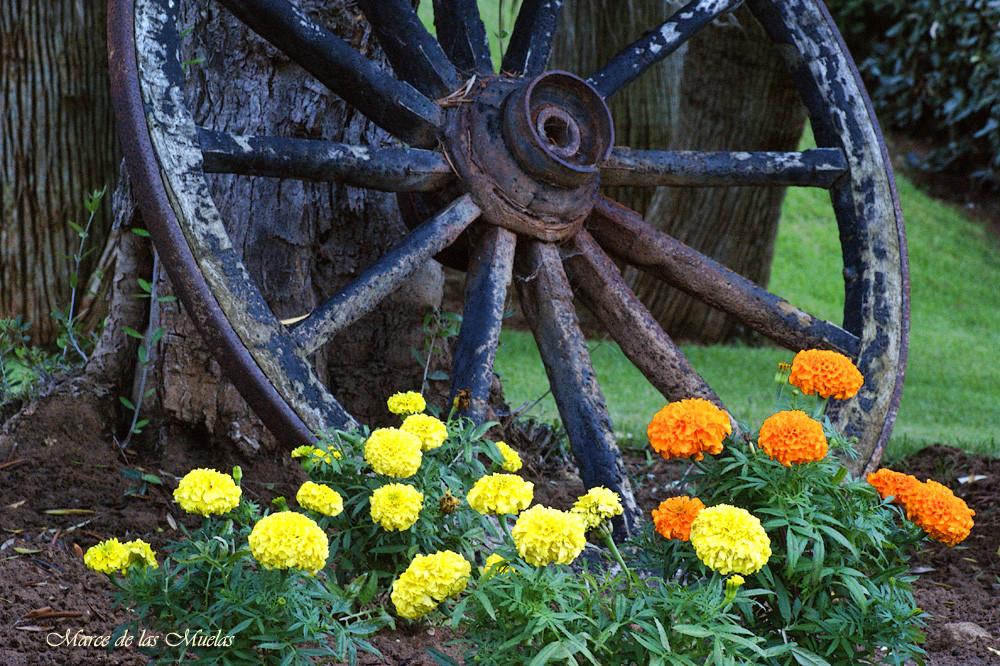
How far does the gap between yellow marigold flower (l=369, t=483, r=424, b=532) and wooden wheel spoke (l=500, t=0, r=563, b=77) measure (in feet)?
4.27

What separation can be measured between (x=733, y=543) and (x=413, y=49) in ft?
4.57

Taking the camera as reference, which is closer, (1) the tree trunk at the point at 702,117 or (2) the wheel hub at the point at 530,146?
(2) the wheel hub at the point at 530,146

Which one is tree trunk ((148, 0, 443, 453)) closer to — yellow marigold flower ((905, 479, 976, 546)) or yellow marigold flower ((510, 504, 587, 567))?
yellow marigold flower ((510, 504, 587, 567))

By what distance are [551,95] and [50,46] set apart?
73.1 inches

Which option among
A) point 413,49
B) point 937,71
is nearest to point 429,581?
point 413,49

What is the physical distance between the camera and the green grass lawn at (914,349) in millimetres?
4219

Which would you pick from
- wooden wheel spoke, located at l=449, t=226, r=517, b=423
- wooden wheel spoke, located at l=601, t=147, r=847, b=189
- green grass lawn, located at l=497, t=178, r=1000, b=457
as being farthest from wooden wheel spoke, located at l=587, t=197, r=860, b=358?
green grass lawn, located at l=497, t=178, r=1000, b=457

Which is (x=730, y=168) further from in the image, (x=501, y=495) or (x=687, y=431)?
(x=501, y=495)

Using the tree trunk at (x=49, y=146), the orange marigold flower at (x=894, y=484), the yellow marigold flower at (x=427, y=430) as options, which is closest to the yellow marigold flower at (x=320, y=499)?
the yellow marigold flower at (x=427, y=430)

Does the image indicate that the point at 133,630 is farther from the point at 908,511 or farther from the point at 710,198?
the point at 710,198

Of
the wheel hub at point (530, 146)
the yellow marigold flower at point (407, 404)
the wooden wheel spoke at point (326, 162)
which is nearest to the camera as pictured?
the yellow marigold flower at point (407, 404)

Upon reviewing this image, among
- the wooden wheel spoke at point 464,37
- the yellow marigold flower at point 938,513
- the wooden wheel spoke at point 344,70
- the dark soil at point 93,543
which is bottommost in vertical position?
the dark soil at point 93,543

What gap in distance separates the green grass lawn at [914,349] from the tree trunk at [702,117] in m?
0.50

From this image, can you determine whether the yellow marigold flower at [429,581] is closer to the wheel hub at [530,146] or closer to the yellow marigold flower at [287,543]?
the yellow marigold flower at [287,543]
